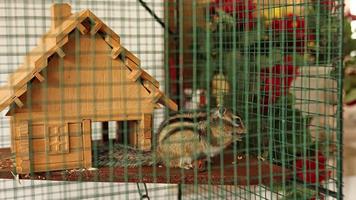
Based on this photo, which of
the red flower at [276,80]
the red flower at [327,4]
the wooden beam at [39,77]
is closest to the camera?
Result: the wooden beam at [39,77]

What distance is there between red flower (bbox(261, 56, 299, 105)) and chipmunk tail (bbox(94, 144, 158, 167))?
348 mm

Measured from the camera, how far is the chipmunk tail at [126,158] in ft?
3.77

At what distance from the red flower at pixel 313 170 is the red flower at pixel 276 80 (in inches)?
7.1

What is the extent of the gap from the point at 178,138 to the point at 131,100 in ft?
0.46

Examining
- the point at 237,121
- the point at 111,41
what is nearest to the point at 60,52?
the point at 111,41

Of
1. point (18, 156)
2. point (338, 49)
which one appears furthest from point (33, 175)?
point (338, 49)

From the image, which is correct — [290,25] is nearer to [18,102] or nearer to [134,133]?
[134,133]

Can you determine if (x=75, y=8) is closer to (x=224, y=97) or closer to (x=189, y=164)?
(x=224, y=97)

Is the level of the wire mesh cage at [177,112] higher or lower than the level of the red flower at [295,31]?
lower

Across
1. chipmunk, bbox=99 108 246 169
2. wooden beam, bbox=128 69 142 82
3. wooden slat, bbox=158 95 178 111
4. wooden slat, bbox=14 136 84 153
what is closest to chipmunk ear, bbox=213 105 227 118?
chipmunk, bbox=99 108 246 169

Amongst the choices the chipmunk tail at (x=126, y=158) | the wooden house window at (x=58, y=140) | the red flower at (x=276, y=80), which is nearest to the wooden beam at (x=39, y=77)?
the wooden house window at (x=58, y=140)

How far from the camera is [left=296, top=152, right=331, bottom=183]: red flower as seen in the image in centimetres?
118

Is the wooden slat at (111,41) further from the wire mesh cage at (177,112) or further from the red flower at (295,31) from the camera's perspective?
the red flower at (295,31)

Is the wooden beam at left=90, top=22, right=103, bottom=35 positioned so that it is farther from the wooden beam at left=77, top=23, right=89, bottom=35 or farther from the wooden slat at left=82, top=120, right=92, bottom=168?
the wooden slat at left=82, top=120, right=92, bottom=168
